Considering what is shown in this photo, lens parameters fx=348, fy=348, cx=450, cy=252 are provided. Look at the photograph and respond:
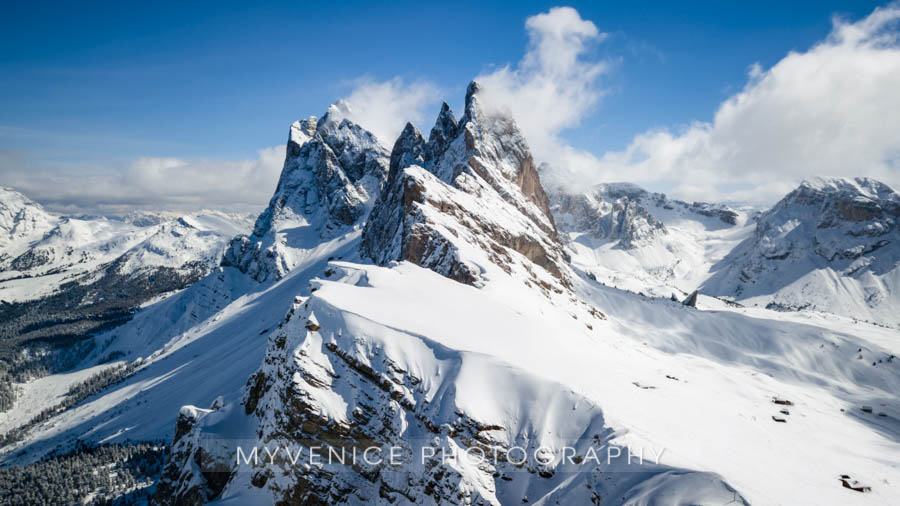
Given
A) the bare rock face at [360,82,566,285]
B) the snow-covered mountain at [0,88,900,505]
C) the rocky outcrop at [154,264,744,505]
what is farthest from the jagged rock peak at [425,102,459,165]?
the rocky outcrop at [154,264,744,505]

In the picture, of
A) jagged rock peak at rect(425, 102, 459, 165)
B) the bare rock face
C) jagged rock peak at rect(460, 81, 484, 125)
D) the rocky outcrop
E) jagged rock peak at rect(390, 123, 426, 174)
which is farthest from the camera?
jagged rock peak at rect(390, 123, 426, 174)

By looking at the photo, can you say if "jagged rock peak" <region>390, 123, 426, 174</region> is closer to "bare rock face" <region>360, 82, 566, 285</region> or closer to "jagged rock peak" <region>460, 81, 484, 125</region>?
"bare rock face" <region>360, 82, 566, 285</region>

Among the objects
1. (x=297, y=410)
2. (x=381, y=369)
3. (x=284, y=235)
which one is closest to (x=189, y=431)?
(x=297, y=410)

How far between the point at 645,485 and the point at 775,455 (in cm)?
1818

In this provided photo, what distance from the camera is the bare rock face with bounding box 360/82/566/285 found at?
54.7 m

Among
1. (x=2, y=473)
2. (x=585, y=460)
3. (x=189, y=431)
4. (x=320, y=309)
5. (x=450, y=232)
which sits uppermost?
(x=450, y=232)

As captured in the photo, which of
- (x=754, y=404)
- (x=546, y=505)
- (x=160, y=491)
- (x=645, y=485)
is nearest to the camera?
(x=645, y=485)

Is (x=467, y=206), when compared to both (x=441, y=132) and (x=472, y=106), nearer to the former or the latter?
(x=472, y=106)

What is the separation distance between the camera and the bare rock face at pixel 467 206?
179ft

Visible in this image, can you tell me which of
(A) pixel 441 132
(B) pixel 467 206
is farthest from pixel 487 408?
(A) pixel 441 132

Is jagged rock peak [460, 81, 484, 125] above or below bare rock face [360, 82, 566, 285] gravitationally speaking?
above

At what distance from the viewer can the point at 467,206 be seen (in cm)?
7206

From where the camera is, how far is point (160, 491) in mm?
35469

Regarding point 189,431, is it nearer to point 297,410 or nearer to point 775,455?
point 297,410
